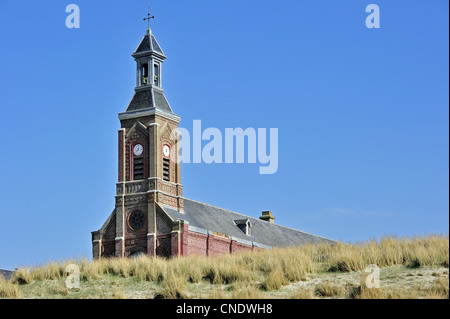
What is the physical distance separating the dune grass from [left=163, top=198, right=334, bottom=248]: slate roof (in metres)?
26.9

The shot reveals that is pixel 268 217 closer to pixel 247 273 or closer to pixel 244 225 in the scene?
pixel 244 225

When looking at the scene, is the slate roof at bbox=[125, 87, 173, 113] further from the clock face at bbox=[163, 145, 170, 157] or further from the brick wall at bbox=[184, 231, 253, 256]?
the brick wall at bbox=[184, 231, 253, 256]

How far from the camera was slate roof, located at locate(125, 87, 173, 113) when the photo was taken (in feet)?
194

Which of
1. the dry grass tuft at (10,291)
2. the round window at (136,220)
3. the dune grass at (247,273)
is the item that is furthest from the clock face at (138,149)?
the dry grass tuft at (10,291)

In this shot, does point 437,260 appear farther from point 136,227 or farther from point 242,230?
point 242,230

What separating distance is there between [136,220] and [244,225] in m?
11.9

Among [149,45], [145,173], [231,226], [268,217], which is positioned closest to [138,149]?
[145,173]

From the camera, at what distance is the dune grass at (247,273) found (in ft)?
81.2

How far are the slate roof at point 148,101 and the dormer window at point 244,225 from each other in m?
11.9

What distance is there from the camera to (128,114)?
59.4 meters

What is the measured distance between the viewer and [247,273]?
1064 inches

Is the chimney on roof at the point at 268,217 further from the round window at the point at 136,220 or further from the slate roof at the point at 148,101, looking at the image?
the round window at the point at 136,220
